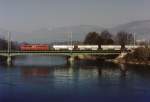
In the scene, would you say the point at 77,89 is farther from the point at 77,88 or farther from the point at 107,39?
the point at 107,39

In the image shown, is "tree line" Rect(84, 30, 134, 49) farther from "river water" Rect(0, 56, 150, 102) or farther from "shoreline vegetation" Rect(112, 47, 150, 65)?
"river water" Rect(0, 56, 150, 102)

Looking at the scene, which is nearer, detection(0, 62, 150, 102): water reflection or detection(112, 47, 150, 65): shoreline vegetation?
detection(0, 62, 150, 102): water reflection

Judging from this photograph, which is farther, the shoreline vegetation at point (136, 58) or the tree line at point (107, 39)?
the tree line at point (107, 39)

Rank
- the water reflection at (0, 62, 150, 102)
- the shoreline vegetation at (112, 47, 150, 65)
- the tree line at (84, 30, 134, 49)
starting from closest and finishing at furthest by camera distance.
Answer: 1. the water reflection at (0, 62, 150, 102)
2. the shoreline vegetation at (112, 47, 150, 65)
3. the tree line at (84, 30, 134, 49)

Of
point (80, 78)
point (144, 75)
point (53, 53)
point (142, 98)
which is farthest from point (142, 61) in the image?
point (142, 98)

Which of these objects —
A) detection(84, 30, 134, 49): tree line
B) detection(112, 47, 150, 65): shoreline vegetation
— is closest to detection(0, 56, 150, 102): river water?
detection(112, 47, 150, 65): shoreline vegetation

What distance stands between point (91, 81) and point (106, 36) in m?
45.3

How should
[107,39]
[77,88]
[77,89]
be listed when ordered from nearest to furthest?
[77,89] → [77,88] → [107,39]

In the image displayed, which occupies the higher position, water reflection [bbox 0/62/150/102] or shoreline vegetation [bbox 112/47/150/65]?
shoreline vegetation [bbox 112/47/150/65]

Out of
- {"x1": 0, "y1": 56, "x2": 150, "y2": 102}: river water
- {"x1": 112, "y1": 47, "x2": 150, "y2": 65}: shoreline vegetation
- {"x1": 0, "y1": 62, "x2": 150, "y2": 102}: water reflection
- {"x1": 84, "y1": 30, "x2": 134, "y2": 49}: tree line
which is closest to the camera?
{"x1": 0, "y1": 56, "x2": 150, "y2": 102}: river water

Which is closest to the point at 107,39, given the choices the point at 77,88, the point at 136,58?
the point at 136,58

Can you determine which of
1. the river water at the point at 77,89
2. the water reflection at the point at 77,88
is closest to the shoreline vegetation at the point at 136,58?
the river water at the point at 77,89

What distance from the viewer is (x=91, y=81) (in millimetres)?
28844

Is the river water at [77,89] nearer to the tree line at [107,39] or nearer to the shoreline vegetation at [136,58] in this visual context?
the shoreline vegetation at [136,58]
